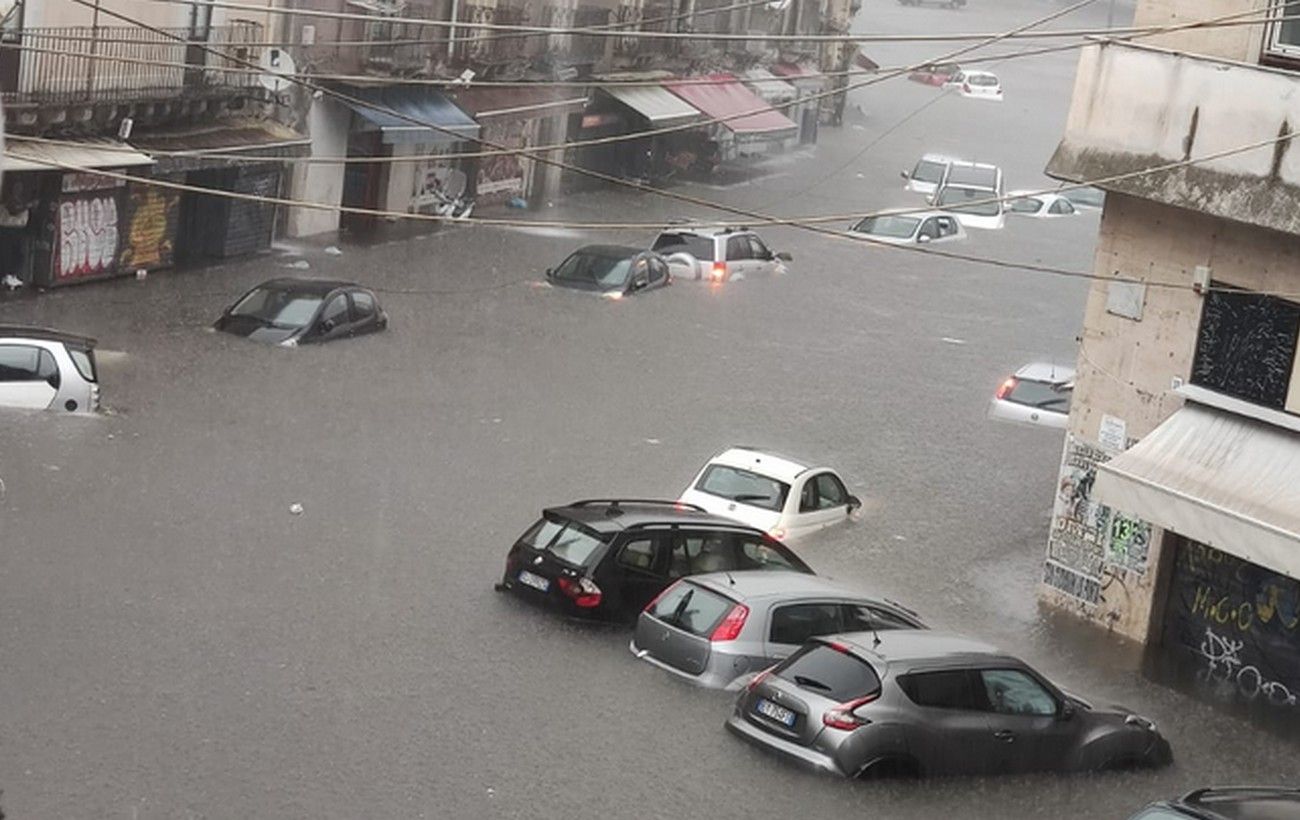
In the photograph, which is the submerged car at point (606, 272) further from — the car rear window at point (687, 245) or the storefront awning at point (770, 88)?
the storefront awning at point (770, 88)

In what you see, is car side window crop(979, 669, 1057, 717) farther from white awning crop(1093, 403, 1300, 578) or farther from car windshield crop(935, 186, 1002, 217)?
car windshield crop(935, 186, 1002, 217)

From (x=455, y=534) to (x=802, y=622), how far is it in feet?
18.1

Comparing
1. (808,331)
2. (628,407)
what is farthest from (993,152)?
(628,407)

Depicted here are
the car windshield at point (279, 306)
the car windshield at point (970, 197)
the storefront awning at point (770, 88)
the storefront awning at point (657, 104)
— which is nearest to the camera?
the car windshield at point (279, 306)

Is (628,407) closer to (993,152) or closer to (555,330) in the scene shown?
(555,330)

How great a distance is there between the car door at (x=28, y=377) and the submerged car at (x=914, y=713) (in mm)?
11150

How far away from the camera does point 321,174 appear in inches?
1655

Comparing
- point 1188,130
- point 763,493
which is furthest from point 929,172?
point 1188,130

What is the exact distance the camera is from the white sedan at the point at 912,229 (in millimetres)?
51812

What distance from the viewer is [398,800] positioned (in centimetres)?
1485

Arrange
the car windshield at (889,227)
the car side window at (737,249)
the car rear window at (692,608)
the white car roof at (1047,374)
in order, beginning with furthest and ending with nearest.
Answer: the car windshield at (889,227) → the car side window at (737,249) → the white car roof at (1047,374) → the car rear window at (692,608)

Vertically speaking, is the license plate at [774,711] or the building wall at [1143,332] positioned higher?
the building wall at [1143,332]

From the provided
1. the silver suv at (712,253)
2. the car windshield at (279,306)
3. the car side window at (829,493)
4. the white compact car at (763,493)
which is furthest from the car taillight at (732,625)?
the silver suv at (712,253)

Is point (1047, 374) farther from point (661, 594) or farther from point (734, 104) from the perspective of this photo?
point (734, 104)
